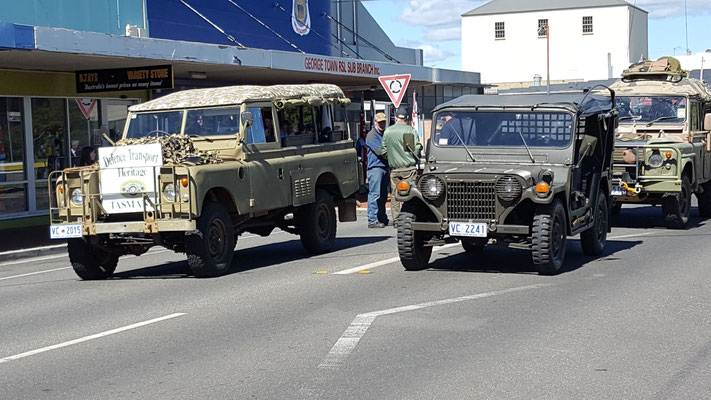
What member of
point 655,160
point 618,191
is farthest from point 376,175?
point 655,160

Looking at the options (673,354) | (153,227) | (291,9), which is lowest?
(673,354)

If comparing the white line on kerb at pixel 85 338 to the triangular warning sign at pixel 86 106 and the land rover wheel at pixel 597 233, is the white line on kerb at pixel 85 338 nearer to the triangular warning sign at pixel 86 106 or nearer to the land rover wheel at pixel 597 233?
the land rover wheel at pixel 597 233

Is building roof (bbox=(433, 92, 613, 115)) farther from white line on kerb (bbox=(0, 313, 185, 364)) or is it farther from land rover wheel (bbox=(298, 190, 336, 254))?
white line on kerb (bbox=(0, 313, 185, 364))

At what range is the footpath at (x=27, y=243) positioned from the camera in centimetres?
1611

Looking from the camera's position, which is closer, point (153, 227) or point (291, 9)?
point (153, 227)

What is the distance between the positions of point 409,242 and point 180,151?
9.73 feet

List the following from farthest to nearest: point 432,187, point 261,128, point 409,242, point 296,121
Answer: point 296,121 < point 261,128 < point 409,242 < point 432,187

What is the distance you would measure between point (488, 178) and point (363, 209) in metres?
11.7

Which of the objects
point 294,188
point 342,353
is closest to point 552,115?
point 294,188

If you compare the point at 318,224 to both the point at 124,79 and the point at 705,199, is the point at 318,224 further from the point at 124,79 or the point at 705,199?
the point at 124,79

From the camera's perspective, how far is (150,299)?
1039cm

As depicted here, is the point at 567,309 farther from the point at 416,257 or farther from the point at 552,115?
the point at 552,115

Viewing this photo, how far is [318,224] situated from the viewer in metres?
14.1

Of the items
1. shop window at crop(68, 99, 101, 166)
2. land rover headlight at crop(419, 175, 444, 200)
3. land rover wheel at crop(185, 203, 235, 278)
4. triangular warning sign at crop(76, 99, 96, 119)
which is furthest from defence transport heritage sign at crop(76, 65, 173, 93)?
land rover headlight at crop(419, 175, 444, 200)
